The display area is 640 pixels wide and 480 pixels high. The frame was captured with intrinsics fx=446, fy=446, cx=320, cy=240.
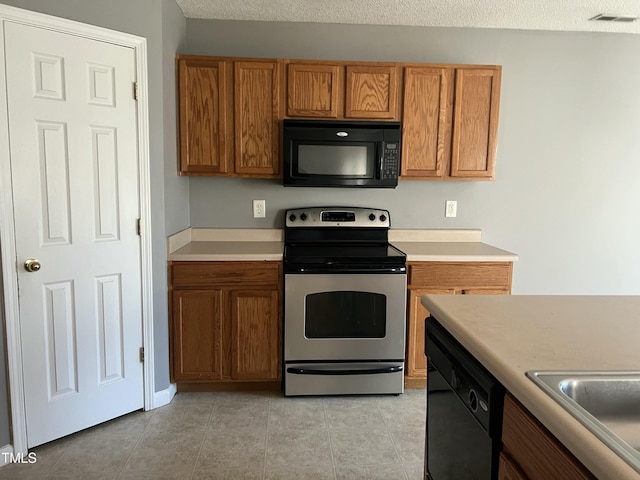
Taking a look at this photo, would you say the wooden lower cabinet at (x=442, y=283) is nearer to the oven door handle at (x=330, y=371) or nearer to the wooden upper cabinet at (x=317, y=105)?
the oven door handle at (x=330, y=371)

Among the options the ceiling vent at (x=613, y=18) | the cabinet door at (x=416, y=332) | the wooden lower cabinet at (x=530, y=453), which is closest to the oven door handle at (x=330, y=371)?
the cabinet door at (x=416, y=332)

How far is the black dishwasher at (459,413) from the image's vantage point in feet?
3.47

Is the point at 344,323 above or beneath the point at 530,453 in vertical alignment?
beneath

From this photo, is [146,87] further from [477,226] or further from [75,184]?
[477,226]

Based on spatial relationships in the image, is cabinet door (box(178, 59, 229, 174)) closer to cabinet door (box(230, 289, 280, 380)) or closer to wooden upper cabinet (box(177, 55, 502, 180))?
wooden upper cabinet (box(177, 55, 502, 180))

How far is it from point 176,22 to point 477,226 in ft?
8.14

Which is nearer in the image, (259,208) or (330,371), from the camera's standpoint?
(330,371)

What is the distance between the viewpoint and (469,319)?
4.36 feet

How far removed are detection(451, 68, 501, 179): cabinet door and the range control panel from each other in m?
0.61

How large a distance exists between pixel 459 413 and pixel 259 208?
2.22 m

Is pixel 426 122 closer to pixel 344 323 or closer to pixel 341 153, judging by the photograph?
pixel 341 153

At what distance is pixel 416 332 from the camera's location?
2.79 m

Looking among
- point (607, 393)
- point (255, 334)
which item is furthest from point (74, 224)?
point (607, 393)

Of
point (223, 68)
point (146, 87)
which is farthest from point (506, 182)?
point (146, 87)
